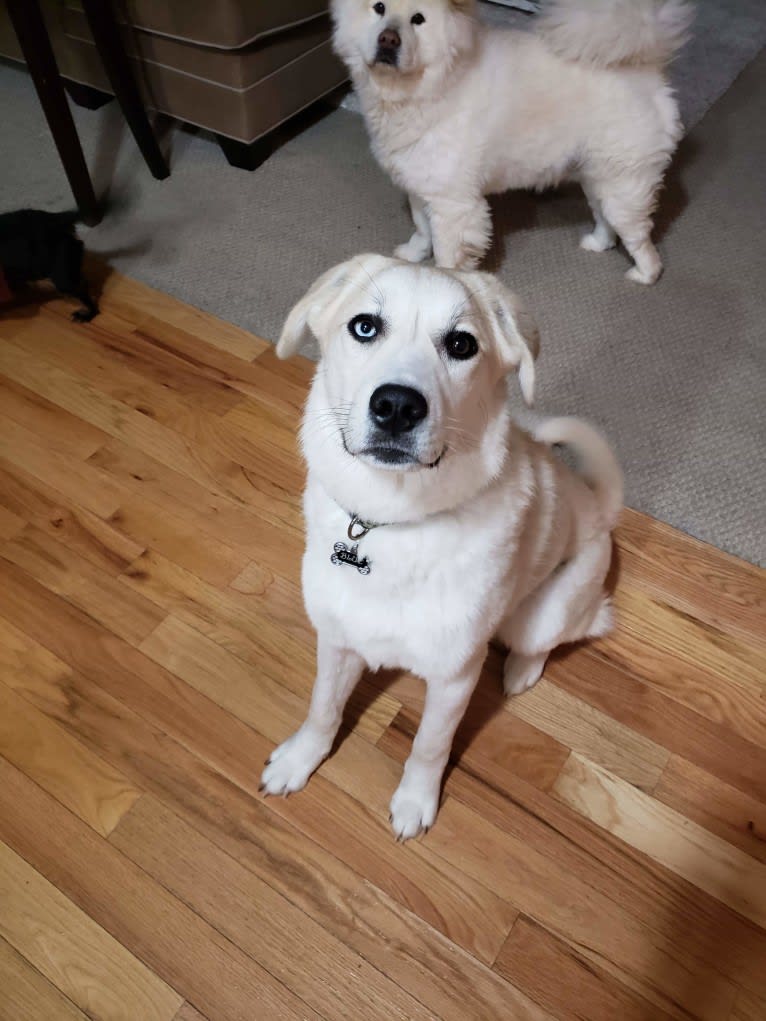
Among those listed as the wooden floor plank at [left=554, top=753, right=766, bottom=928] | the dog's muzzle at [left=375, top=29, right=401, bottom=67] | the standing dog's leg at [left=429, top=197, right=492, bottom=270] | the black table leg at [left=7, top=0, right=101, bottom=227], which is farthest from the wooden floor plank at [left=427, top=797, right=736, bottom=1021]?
the black table leg at [left=7, top=0, right=101, bottom=227]

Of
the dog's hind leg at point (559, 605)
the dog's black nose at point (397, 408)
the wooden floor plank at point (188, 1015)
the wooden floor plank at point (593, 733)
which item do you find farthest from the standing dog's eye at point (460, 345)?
the wooden floor plank at point (188, 1015)

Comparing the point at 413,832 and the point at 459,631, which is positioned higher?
the point at 459,631

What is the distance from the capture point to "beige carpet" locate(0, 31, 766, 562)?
1921 millimetres

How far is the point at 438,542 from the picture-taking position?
1.00m

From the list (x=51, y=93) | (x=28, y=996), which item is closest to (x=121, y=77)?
(x=51, y=93)

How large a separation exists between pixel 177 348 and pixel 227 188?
87 cm

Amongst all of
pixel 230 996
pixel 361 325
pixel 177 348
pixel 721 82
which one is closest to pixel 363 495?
pixel 361 325

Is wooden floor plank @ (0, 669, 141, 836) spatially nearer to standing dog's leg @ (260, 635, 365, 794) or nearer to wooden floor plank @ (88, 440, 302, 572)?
standing dog's leg @ (260, 635, 365, 794)

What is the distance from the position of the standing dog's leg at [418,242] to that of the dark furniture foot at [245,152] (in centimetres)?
72

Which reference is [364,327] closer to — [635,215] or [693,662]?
[693,662]

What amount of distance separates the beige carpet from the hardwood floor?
302 millimetres

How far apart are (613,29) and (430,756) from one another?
6.39 feet

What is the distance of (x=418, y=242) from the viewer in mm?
2365

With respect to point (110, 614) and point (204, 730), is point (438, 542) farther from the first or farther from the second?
point (110, 614)
